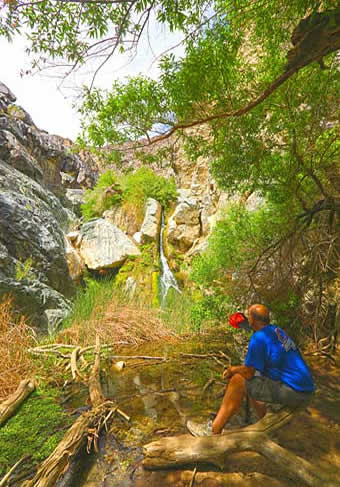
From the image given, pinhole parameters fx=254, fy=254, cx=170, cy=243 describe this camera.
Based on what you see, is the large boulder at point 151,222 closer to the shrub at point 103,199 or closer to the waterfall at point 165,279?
the waterfall at point 165,279

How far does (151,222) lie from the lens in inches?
457

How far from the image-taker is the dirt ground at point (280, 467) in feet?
6.31

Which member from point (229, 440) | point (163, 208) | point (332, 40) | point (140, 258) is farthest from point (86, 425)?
point (163, 208)

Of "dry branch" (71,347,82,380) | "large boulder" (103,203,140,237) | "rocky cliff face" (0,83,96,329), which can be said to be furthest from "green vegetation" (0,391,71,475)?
"large boulder" (103,203,140,237)

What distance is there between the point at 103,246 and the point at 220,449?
8.68 metres

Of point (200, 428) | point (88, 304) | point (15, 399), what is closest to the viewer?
point (200, 428)

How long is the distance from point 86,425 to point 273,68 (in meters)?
4.82

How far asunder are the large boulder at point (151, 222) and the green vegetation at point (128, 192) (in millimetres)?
440

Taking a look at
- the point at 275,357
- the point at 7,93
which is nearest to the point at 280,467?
the point at 275,357

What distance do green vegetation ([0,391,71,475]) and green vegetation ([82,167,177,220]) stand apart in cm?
1020

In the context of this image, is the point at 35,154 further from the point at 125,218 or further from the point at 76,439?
the point at 76,439

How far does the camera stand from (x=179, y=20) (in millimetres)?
2535

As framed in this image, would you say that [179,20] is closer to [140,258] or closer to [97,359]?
[97,359]

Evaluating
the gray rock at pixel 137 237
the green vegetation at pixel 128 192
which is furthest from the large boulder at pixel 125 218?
the gray rock at pixel 137 237
